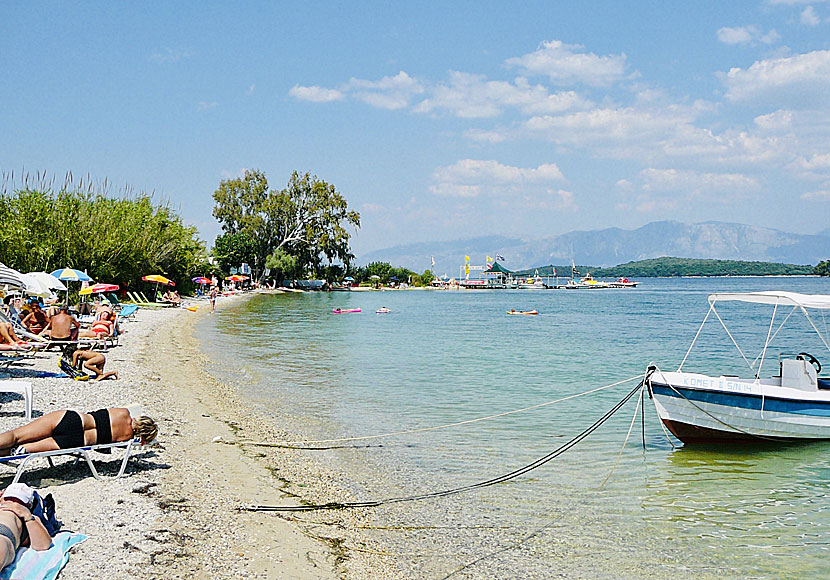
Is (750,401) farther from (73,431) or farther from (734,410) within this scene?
(73,431)

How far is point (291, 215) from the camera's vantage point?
88562 millimetres

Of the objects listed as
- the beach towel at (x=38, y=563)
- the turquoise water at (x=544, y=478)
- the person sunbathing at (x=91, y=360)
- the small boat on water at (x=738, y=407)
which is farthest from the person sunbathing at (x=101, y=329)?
the small boat on water at (x=738, y=407)

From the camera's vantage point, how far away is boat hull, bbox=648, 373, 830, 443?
10.0 meters

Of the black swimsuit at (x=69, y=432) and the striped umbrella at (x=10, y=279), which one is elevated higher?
the striped umbrella at (x=10, y=279)

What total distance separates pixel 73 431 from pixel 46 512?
1.53 meters

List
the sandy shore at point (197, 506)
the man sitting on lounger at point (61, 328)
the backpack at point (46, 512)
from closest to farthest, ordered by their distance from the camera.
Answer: the backpack at point (46, 512)
the sandy shore at point (197, 506)
the man sitting on lounger at point (61, 328)

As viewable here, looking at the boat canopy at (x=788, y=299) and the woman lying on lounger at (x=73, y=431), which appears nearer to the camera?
the woman lying on lounger at (x=73, y=431)

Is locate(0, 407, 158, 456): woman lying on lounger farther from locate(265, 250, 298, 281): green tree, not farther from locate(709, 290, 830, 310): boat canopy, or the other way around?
locate(265, 250, 298, 281): green tree

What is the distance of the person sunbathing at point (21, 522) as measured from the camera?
4484 millimetres

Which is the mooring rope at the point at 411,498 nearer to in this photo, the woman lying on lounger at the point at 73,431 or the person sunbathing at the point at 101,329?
the woman lying on lounger at the point at 73,431

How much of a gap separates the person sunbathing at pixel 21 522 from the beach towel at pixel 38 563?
6 centimetres

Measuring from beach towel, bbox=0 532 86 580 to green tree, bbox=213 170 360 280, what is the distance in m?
84.1

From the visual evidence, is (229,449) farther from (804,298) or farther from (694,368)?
(694,368)

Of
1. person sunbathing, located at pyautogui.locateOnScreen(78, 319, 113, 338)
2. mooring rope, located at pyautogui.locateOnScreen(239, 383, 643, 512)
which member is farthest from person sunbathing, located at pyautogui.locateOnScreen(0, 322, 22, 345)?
mooring rope, located at pyautogui.locateOnScreen(239, 383, 643, 512)
